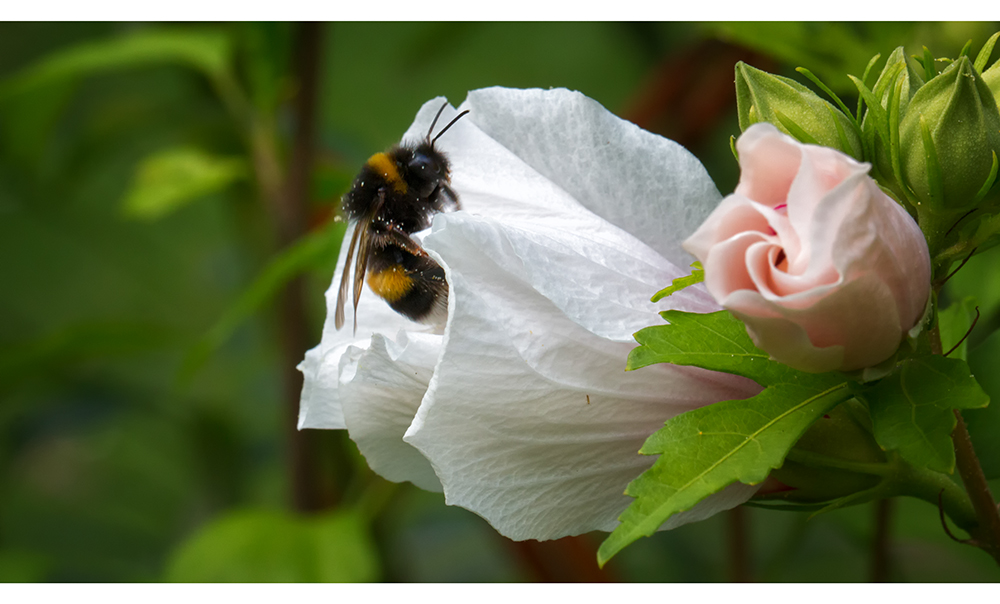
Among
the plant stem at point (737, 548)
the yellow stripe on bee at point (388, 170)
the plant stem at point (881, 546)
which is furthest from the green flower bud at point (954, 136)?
the plant stem at point (737, 548)

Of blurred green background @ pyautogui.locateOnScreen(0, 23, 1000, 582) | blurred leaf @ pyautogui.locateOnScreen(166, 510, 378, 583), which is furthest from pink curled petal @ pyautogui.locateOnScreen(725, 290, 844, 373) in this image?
blurred leaf @ pyautogui.locateOnScreen(166, 510, 378, 583)

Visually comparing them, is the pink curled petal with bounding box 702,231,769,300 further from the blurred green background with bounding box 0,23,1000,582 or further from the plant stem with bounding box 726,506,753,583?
the plant stem with bounding box 726,506,753,583

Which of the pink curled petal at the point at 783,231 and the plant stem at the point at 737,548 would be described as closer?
the pink curled petal at the point at 783,231

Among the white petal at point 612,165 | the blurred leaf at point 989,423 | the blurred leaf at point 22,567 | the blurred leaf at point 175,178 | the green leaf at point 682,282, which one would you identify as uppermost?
the white petal at point 612,165

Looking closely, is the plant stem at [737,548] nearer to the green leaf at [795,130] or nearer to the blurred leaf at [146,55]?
the green leaf at [795,130]

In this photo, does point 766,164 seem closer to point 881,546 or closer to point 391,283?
point 391,283

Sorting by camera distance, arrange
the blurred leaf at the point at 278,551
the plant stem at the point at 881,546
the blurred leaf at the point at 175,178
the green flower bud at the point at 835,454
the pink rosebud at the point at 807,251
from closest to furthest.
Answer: the pink rosebud at the point at 807,251 < the green flower bud at the point at 835,454 < the plant stem at the point at 881,546 < the blurred leaf at the point at 278,551 < the blurred leaf at the point at 175,178
